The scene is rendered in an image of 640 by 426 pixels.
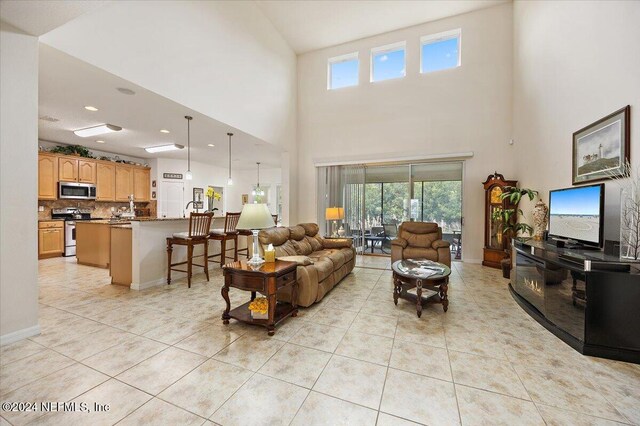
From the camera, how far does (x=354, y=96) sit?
6.53m

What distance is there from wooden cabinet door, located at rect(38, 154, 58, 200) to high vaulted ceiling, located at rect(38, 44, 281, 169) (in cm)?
49

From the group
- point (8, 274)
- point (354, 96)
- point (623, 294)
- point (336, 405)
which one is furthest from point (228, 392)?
point (354, 96)

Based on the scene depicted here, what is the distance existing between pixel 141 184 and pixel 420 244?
785cm

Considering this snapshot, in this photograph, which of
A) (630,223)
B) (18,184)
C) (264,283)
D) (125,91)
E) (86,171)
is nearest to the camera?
(18,184)

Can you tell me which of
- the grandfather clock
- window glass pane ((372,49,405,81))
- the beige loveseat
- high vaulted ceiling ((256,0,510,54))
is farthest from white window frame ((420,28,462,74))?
the beige loveseat

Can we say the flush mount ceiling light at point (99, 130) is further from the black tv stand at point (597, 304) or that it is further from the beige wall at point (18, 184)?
the black tv stand at point (597, 304)

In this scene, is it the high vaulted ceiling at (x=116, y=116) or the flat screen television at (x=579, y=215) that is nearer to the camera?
the flat screen television at (x=579, y=215)

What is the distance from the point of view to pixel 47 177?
5.54 metres

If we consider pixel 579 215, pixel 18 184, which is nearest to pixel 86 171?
pixel 18 184

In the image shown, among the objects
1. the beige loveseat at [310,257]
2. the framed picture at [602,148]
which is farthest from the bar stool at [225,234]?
the framed picture at [602,148]

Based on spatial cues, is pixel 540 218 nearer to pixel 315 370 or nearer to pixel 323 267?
pixel 323 267

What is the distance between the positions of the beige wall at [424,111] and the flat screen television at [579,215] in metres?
2.38

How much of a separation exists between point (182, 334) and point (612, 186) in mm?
4751

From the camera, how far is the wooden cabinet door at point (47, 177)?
5.45 m
